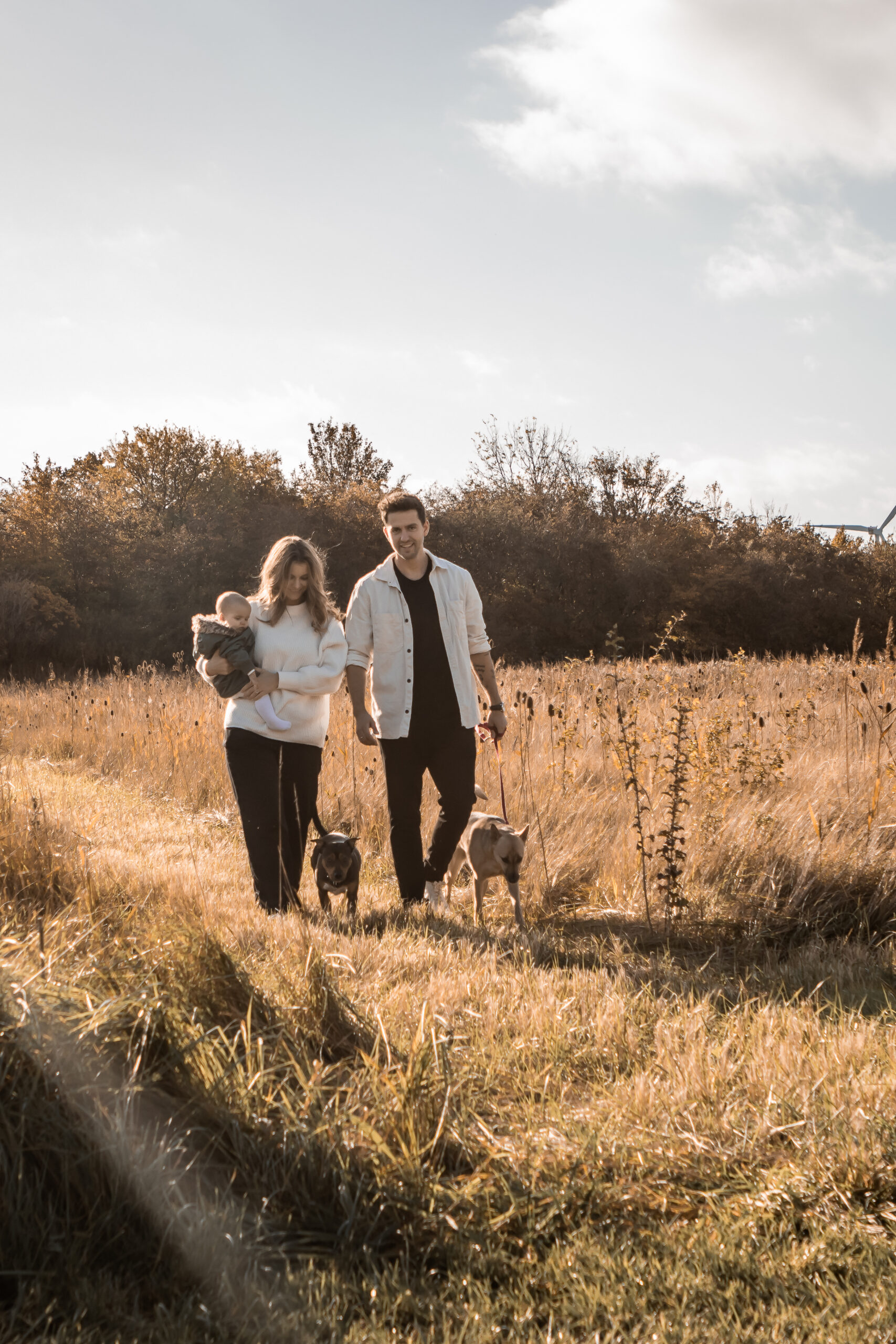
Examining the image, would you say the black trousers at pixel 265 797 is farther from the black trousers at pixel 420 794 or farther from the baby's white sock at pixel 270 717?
the black trousers at pixel 420 794

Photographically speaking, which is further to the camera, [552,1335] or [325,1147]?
[325,1147]

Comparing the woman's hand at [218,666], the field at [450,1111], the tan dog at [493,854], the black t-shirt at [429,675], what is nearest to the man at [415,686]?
the black t-shirt at [429,675]

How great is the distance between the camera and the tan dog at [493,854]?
196 inches

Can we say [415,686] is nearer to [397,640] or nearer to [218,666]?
[397,640]

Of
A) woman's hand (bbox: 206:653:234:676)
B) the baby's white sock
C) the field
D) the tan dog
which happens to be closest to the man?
the tan dog

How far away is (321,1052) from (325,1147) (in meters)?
0.59

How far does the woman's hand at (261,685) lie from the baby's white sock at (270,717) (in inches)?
1.7

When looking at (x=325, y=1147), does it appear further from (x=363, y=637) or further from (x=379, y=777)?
(x=379, y=777)

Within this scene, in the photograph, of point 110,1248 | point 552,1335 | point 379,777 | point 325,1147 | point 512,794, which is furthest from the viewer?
point 379,777

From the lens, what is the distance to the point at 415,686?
5.14m

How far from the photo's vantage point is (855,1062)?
3.00m

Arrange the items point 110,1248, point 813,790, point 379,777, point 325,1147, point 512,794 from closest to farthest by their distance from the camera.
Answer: point 110,1248, point 325,1147, point 813,790, point 512,794, point 379,777

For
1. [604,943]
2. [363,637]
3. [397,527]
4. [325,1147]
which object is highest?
[397,527]

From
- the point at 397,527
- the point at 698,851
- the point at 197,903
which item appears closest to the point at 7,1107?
the point at 197,903
